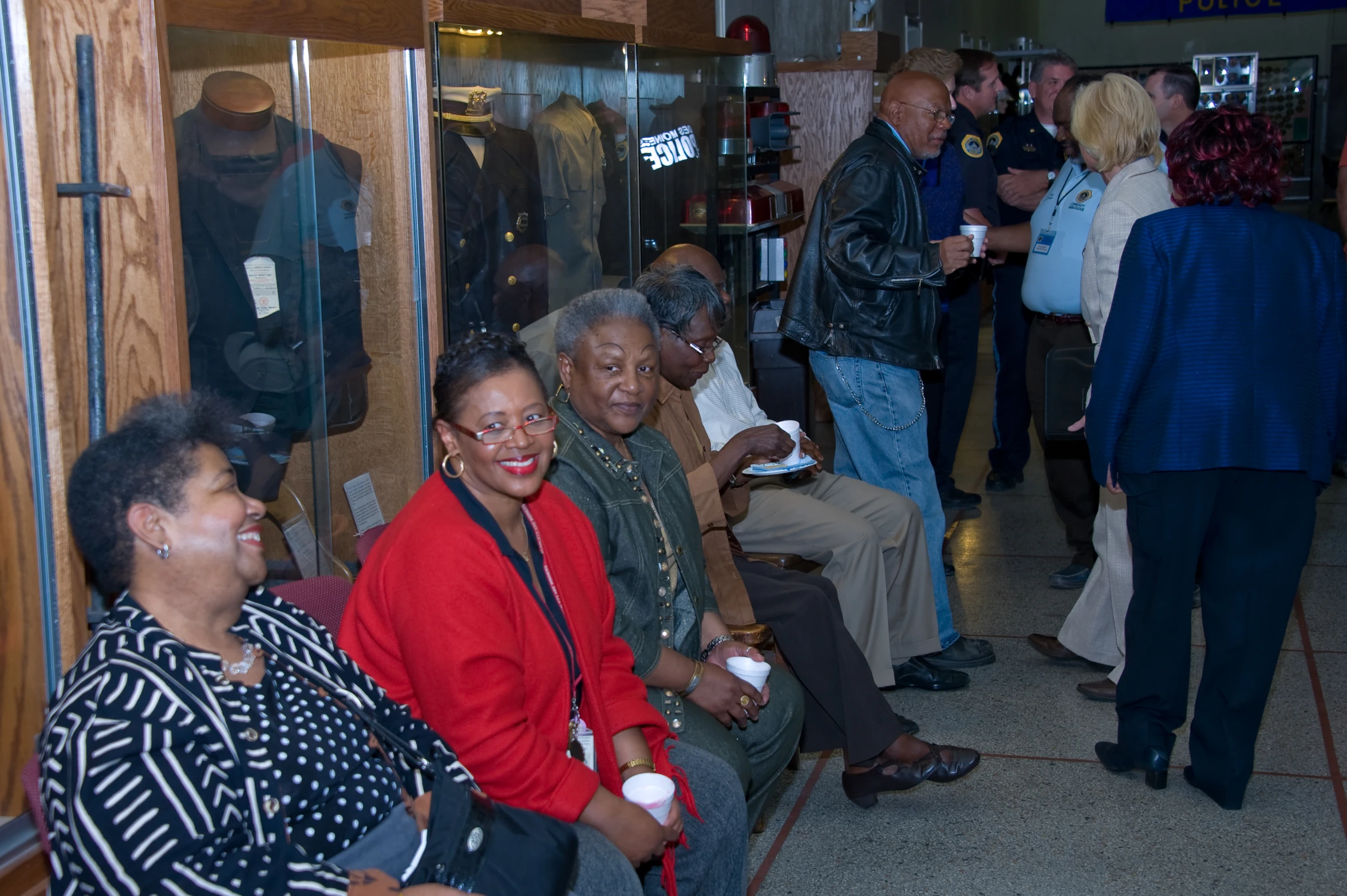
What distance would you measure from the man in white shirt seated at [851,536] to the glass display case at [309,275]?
0.95 meters

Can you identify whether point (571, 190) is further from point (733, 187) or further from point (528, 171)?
point (733, 187)

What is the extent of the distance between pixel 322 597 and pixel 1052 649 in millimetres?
3021

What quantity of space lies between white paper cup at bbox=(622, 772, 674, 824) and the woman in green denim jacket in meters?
0.41

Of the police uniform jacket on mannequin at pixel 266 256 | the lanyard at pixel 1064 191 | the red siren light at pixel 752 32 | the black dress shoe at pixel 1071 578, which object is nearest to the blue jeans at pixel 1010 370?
the black dress shoe at pixel 1071 578

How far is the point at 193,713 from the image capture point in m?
1.62

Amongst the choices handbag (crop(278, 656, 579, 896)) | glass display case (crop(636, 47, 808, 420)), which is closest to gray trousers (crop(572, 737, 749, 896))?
handbag (crop(278, 656, 579, 896))

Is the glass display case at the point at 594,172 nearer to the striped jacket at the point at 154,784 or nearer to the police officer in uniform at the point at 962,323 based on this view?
the police officer in uniform at the point at 962,323

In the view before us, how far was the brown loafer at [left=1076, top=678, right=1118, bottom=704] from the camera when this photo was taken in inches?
164

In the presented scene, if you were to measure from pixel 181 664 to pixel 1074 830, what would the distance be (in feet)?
8.39

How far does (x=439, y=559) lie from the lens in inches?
82.6

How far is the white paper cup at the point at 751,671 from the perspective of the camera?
9.21ft

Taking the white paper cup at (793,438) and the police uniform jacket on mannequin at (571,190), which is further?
the police uniform jacket on mannequin at (571,190)

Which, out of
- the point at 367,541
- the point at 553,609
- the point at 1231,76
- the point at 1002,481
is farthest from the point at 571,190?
the point at 1231,76

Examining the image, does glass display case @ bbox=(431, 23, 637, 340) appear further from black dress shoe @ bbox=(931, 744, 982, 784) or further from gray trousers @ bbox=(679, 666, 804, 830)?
black dress shoe @ bbox=(931, 744, 982, 784)
